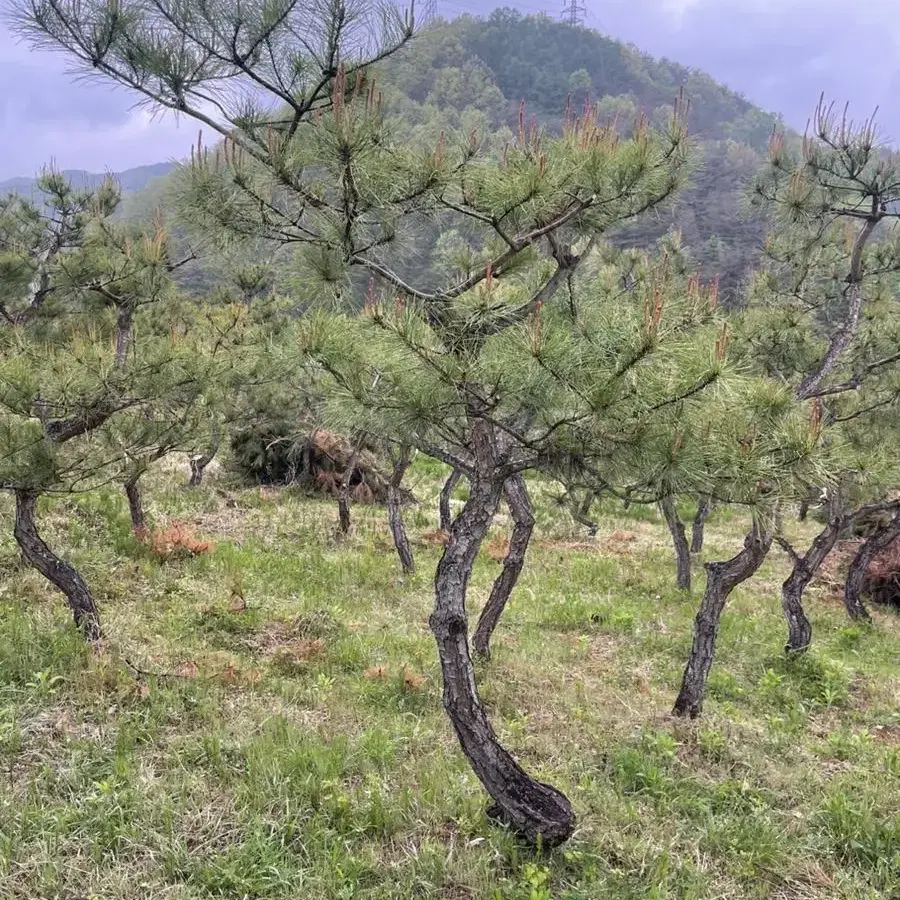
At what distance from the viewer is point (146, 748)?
4.54 metres

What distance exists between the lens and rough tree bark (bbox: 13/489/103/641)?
223 inches

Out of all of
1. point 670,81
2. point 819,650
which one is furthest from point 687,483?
point 670,81

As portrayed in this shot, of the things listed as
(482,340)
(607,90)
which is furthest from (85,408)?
(607,90)

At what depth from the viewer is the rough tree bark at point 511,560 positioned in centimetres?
656

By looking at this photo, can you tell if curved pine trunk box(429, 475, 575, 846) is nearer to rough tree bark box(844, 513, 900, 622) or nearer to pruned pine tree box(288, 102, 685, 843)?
pruned pine tree box(288, 102, 685, 843)

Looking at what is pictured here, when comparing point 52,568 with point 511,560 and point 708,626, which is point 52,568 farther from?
point 708,626

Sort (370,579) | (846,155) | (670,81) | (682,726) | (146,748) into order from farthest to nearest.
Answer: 1. (670,81)
2. (370,579)
3. (846,155)
4. (682,726)
5. (146,748)

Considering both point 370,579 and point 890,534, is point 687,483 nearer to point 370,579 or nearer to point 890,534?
point 370,579

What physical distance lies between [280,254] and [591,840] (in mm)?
4167

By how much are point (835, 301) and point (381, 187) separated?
6824mm

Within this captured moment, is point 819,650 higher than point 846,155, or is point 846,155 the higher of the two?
point 846,155

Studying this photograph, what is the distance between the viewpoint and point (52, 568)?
230 inches

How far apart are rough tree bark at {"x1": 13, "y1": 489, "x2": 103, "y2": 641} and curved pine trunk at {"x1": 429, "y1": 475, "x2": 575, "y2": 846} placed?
3.66 metres

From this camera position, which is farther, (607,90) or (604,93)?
(607,90)
